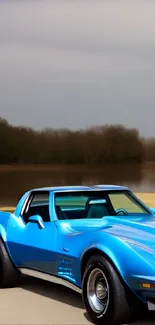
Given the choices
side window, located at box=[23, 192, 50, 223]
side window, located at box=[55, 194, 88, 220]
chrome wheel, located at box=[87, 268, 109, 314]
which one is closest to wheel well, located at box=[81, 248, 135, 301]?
chrome wheel, located at box=[87, 268, 109, 314]

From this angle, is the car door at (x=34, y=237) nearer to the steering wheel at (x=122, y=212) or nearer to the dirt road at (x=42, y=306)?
the dirt road at (x=42, y=306)

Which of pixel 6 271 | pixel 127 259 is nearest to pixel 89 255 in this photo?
pixel 127 259

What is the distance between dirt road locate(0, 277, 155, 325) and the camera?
625 centimetres

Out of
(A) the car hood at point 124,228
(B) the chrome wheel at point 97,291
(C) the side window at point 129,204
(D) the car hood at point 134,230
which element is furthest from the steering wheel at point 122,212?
(B) the chrome wheel at point 97,291

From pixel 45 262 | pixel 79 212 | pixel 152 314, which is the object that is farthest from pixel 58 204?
pixel 152 314

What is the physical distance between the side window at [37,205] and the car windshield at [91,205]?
29cm

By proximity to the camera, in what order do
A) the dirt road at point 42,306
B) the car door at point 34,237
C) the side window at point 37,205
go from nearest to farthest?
the dirt road at point 42,306 → the car door at point 34,237 → the side window at point 37,205

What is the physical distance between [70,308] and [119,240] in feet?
4.04

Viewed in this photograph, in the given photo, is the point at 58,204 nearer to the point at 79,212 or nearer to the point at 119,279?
the point at 79,212

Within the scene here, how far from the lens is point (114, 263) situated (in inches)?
234

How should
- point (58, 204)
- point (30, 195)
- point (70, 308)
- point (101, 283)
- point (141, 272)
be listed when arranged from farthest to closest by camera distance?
point (30, 195), point (58, 204), point (70, 308), point (101, 283), point (141, 272)

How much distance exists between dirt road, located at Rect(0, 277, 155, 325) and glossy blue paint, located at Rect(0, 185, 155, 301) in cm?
35

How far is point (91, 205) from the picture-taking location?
8.04m

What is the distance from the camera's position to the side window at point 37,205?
8.25 meters
